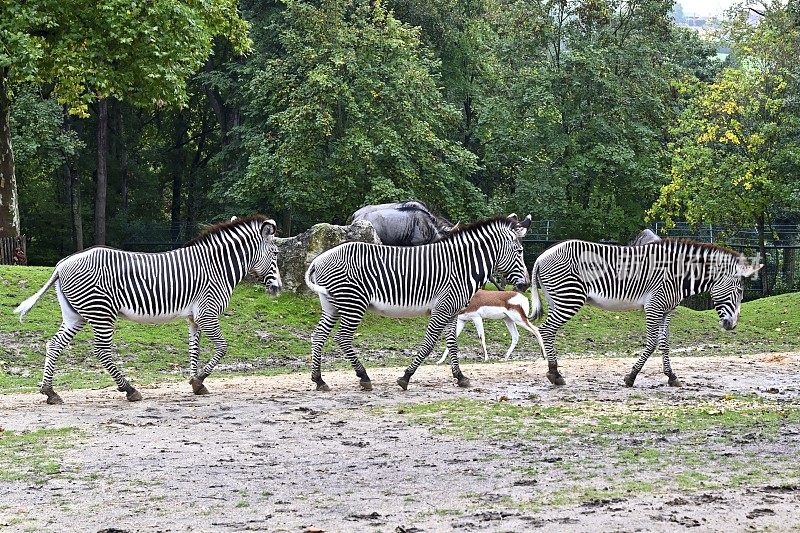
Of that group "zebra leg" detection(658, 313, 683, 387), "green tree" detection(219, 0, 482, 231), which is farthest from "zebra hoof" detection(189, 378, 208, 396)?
"green tree" detection(219, 0, 482, 231)

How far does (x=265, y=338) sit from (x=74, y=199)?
24.7 metres

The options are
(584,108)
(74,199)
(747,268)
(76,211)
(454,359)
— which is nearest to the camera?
(454,359)

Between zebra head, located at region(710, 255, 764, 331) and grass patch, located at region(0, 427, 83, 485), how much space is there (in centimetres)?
977

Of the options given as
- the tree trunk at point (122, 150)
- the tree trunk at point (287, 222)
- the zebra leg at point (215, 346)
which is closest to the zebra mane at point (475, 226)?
the zebra leg at point (215, 346)

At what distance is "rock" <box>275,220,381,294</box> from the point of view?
23.6m

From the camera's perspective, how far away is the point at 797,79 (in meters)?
37.5

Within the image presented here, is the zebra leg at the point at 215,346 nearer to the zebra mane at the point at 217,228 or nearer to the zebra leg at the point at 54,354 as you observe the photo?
the zebra mane at the point at 217,228

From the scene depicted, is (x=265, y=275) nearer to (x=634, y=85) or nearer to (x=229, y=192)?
(x=229, y=192)

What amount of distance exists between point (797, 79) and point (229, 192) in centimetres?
1969

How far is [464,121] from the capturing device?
47031mm

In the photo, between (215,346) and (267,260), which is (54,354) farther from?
(267,260)

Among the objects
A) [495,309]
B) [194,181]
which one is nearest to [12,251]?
[495,309]

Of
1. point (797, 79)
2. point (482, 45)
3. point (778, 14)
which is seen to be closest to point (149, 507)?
point (797, 79)

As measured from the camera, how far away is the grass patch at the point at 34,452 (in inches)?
373
